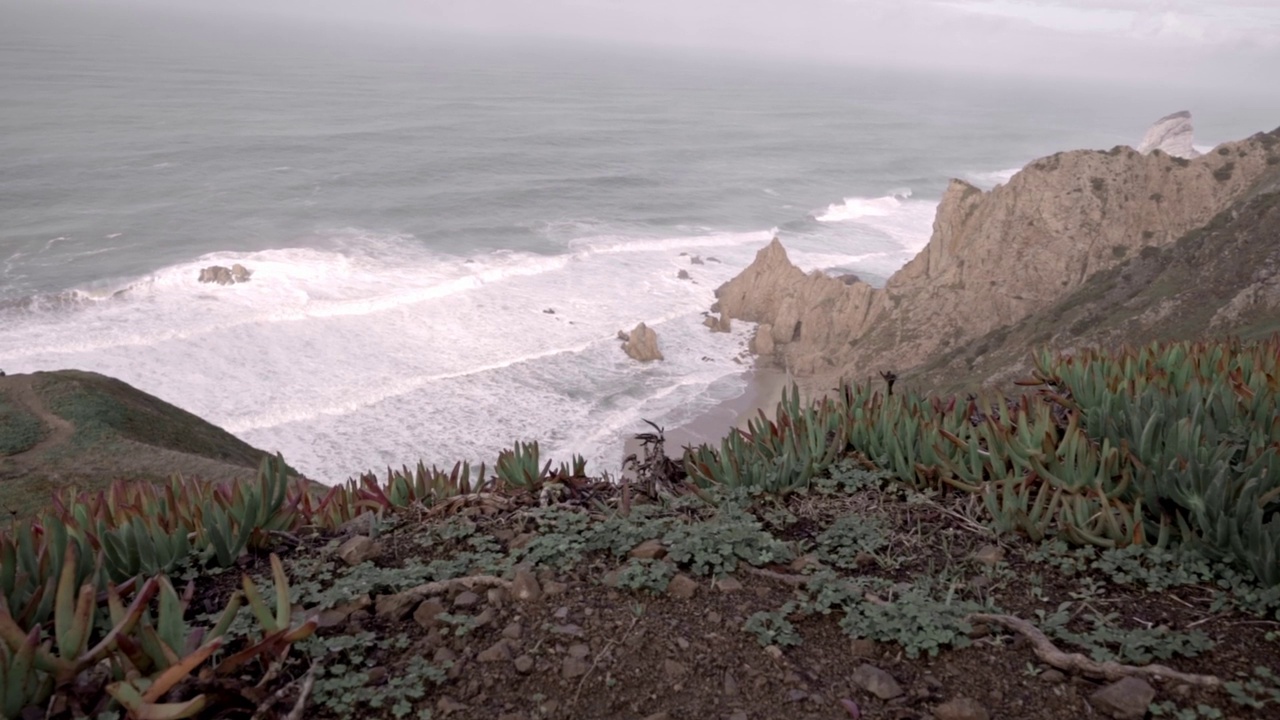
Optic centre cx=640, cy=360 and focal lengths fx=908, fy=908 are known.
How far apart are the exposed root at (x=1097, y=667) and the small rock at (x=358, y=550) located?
9.19 ft

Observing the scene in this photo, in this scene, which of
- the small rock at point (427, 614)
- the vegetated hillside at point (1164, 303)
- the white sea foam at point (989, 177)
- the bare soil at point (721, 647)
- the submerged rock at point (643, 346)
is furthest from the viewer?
the white sea foam at point (989, 177)

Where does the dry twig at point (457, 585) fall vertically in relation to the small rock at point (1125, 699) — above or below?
below

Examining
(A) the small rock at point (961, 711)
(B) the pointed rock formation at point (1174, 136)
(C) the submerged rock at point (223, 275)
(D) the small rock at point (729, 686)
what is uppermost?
(B) the pointed rock formation at point (1174, 136)

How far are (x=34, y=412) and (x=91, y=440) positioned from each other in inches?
58.6

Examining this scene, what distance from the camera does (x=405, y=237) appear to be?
43.0 meters

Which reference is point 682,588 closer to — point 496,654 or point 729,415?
point 496,654

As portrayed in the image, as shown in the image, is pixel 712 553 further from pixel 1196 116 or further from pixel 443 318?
pixel 1196 116

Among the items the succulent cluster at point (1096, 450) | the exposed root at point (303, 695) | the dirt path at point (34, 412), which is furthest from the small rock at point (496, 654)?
the dirt path at point (34, 412)

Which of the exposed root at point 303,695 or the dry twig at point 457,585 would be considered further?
the dry twig at point 457,585

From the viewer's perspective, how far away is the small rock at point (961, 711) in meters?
2.89

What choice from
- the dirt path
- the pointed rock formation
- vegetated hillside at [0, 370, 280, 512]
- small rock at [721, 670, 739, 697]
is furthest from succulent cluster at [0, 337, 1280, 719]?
the pointed rock formation

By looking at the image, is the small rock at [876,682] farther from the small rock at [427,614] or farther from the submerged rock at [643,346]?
the submerged rock at [643,346]

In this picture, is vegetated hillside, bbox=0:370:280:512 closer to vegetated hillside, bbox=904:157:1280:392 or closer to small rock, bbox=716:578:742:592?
small rock, bbox=716:578:742:592

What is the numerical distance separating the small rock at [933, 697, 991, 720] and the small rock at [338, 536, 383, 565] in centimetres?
253
